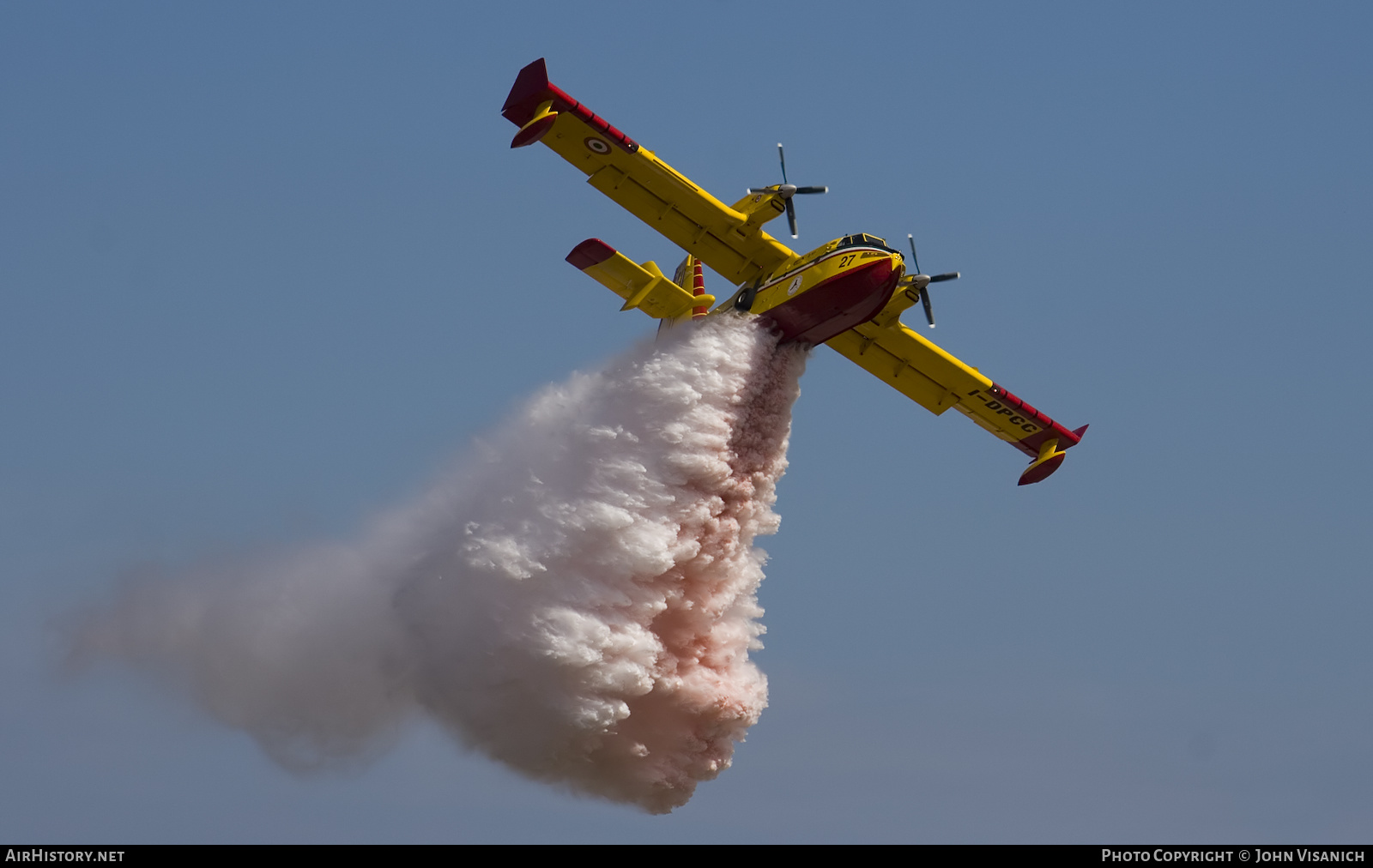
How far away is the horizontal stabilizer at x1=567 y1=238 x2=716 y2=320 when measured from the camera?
33.6 m

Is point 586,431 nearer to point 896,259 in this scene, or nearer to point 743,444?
point 743,444

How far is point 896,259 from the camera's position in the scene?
32.2 metres

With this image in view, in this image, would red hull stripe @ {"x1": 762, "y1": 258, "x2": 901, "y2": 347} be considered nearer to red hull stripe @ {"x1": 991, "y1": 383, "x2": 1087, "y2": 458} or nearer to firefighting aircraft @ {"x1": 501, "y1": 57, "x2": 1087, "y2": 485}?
firefighting aircraft @ {"x1": 501, "y1": 57, "x2": 1087, "y2": 485}

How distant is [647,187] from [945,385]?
7584 millimetres

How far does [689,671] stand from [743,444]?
14.6 feet

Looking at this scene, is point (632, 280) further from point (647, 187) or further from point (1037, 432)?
point (1037, 432)

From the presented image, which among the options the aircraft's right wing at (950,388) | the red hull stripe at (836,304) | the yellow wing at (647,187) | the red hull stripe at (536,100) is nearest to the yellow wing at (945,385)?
the aircraft's right wing at (950,388)

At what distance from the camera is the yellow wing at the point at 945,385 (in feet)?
116

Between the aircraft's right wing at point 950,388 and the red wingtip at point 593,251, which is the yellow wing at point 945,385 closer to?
the aircraft's right wing at point 950,388

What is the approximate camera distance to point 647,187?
33031 mm

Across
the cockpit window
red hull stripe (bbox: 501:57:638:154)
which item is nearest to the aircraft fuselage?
the cockpit window

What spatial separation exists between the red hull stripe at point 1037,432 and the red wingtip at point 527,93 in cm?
1089

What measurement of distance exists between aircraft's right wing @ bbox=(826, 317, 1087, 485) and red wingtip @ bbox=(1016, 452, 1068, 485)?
2 centimetres
